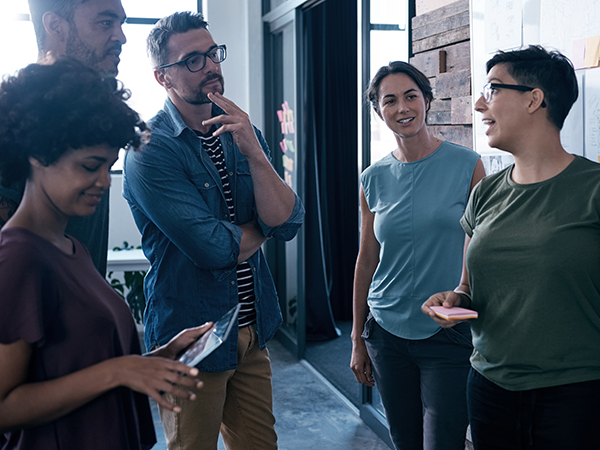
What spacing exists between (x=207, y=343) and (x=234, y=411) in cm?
75

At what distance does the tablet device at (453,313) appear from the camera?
1.24 m

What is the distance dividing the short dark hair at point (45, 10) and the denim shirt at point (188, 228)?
34 cm

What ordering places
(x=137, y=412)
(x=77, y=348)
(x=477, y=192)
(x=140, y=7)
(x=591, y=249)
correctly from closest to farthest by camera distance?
(x=77, y=348), (x=137, y=412), (x=591, y=249), (x=477, y=192), (x=140, y=7)

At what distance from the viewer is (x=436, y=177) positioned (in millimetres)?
1713

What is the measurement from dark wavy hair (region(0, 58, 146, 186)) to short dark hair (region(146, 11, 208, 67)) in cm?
68

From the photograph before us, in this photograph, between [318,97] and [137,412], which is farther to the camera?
[318,97]

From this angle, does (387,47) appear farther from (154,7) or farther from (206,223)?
(154,7)

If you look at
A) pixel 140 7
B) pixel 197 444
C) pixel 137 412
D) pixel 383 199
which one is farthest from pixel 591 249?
pixel 140 7

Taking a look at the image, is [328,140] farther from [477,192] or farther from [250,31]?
[477,192]

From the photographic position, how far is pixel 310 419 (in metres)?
3.07

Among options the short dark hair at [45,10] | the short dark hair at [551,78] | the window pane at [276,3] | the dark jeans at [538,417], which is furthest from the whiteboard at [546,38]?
the window pane at [276,3]

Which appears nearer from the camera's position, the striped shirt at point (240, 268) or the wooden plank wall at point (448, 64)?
the striped shirt at point (240, 268)

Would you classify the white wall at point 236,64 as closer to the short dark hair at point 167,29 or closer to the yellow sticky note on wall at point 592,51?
the short dark hair at point 167,29

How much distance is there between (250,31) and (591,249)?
12.8 ft
